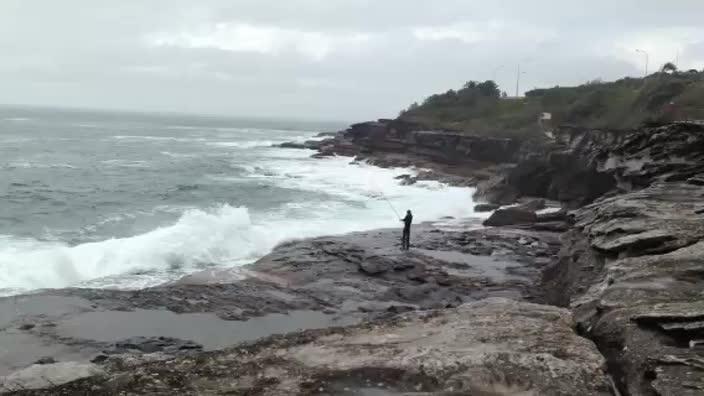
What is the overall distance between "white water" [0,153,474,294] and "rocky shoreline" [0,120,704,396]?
1.98 meters

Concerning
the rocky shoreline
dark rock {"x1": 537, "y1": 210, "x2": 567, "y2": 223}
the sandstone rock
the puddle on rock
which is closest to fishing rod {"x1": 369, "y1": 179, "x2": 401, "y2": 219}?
the rocky shoreline

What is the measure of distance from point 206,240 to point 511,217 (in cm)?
1238

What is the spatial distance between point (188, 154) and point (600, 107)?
39.7 m

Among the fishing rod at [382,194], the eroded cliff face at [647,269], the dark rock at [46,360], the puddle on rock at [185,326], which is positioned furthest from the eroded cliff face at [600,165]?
the dark rock at [46,360]

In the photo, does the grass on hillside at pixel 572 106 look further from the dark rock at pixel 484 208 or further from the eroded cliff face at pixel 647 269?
the eroded cliff face at pixel 647 269

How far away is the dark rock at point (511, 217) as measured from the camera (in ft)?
86.0

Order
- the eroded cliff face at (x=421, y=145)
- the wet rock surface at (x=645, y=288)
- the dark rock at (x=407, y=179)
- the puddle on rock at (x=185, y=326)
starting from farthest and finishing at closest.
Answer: the eroded cliff face at (x=421, y=145) → the dark rock at (x=407, y=179) → the puddle on rock at (x=185, y=326) → the wet rock surface at (x=645, y=288)

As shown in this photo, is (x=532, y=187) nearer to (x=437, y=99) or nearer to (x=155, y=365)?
(x=155, y=365)

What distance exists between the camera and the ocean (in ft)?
62.6

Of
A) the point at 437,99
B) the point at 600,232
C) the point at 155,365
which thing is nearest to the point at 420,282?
the point at 600,232

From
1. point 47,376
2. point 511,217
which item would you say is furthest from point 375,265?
point 47,376

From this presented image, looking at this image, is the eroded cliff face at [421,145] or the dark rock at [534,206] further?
the eroded cliff face at [421,145]

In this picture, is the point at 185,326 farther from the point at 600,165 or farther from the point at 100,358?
the point at 600,165

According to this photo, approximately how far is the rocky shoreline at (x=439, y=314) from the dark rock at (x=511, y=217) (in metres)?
0.05
